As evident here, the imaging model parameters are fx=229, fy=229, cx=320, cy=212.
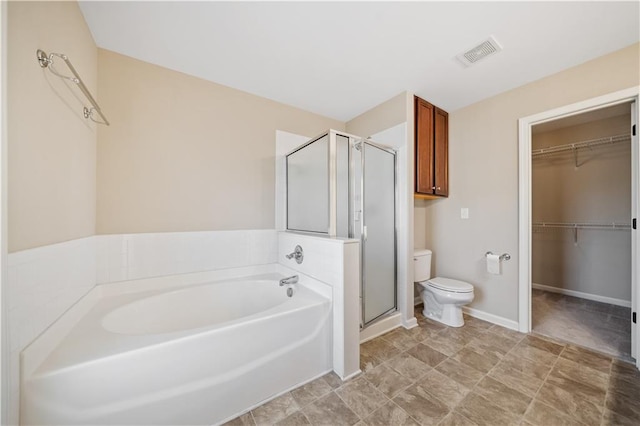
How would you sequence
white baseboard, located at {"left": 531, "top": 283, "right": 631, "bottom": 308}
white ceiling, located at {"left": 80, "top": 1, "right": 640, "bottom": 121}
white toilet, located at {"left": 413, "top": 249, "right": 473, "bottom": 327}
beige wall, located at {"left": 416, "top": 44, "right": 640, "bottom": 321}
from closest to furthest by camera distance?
white ceiling, located at {"left": 80, "top": 1, "right": 640, "bottom": 121}
beige wall, located at {"left": 416, "top": 44, "right": 640, "bottom": 321}
white toilet, located at {"left": 413, "top": 249, "right": 473, "bottom": 327}
white baseboard, located at {"left": 531, "top": 283, "right": 631, "bottom": 308}

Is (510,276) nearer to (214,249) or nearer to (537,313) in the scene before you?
(537,313)

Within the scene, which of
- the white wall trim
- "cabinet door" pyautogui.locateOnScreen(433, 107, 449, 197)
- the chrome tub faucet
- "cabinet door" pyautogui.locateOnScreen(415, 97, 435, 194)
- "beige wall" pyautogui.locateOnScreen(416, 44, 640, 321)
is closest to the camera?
the chrome tub faucet

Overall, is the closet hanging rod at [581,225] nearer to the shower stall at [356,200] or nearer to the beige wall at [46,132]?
the shower stall at [356,200]

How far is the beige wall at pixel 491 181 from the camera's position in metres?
1.96

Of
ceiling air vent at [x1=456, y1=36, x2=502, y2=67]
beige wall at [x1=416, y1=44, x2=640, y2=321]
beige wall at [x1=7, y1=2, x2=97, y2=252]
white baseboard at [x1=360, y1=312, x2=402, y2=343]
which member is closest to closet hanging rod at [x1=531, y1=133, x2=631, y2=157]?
beige wall at [x1=416, y1=44, x2=640, y2=321]

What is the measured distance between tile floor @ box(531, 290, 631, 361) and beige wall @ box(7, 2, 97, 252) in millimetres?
3595

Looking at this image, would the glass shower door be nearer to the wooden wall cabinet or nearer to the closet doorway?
the wooden wall cabinet

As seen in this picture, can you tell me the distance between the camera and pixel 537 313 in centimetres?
251

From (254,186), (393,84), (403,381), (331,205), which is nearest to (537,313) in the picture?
(403,381)

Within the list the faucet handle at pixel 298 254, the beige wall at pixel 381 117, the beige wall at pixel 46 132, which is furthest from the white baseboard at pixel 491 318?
the beige wall at pixel 46 132

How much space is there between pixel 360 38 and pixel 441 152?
5.28 ft

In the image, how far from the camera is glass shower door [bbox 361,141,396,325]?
80.8 inches

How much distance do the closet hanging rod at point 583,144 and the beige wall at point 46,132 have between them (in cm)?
479

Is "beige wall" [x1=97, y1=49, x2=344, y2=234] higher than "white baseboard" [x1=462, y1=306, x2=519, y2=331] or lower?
higher
